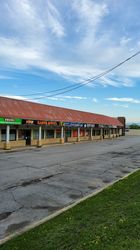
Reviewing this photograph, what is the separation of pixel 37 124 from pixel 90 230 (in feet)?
84.7

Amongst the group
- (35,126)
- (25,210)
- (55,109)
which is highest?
(55,109)

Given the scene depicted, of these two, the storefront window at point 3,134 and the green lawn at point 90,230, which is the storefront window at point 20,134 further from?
the green lawn at point 90,230

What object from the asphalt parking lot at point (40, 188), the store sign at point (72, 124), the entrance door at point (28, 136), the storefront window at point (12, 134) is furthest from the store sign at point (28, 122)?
the asphalt parking lot at point (40, 188)

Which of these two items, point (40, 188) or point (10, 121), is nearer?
point (40, 188)

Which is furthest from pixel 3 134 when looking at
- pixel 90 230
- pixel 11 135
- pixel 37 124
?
pixel 90 230

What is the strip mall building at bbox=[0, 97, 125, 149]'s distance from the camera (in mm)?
27969

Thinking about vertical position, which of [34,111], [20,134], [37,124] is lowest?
[20,134]

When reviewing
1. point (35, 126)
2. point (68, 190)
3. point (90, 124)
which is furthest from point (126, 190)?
point (90, 124)

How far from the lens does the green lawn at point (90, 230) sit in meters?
4.73

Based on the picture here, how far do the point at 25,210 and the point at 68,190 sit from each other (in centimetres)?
274

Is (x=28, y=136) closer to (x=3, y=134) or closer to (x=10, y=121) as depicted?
(x=3, y=134)

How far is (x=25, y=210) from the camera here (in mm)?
7488

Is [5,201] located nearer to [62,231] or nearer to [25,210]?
[25,210]

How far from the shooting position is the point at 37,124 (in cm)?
3075
